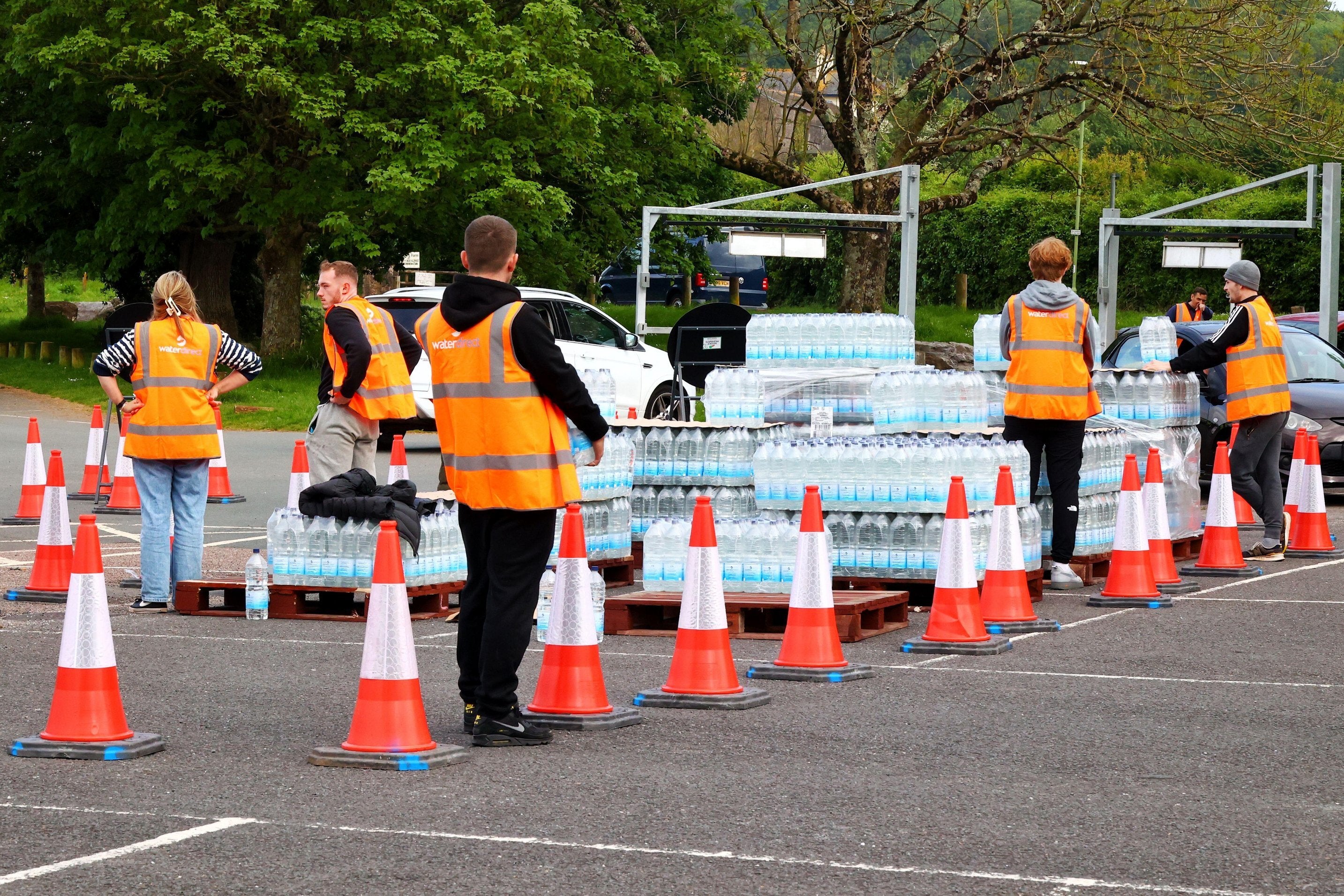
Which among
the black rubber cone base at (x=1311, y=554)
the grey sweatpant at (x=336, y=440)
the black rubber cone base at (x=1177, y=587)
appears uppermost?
the grey sweatpant at (x=336, y=440)

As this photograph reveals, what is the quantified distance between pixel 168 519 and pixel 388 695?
513cm

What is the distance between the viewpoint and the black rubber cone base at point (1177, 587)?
41.7 feet

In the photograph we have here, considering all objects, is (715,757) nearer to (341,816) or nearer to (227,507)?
(341,816)

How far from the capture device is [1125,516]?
39.2 ft

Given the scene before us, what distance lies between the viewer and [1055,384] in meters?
12.6

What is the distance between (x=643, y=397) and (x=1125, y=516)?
43.2 feet

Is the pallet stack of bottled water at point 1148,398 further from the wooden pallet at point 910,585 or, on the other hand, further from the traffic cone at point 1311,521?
the wooden pallet at point 910,585

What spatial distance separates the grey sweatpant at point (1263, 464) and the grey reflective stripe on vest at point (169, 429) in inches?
302

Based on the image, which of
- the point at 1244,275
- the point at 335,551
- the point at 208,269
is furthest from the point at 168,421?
the point at 208,269

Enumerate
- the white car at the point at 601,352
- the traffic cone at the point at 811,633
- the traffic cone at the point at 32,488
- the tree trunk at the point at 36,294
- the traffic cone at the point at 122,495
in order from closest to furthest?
the traffic cone at the point at 811,633 < the traffic cone at the point at 32,488 < the traffic cone at the point at 122,495 < the white car at the point at 601,352 < the tree trunk at the point at 36,294

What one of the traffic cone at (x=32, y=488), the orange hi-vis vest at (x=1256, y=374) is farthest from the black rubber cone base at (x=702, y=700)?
the traffic cone at (x=32, y=488)

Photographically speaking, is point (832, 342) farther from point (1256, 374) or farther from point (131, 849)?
point (131, 849)

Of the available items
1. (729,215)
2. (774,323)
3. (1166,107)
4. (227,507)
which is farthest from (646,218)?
(1166,107)

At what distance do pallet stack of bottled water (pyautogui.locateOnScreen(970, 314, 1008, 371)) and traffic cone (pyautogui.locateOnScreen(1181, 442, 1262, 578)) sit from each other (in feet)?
6.05
